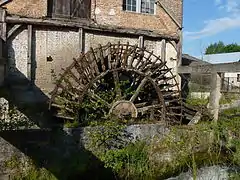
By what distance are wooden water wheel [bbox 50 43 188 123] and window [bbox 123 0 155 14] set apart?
88.9 inches

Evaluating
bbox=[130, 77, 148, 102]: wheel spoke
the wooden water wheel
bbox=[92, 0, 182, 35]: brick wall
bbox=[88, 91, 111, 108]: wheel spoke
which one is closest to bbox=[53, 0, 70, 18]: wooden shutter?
bbox=[92, 0, 182, 35]: brick wall

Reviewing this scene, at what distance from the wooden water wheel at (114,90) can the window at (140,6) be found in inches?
88.9

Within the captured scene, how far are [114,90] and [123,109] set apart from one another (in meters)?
0.67

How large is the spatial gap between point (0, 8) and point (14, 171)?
5.36 m

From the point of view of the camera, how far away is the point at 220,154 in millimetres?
8656

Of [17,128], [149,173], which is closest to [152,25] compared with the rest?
[149,173]

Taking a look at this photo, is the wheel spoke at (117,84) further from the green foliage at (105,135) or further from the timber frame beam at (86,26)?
the timber frame beam at (86,26)

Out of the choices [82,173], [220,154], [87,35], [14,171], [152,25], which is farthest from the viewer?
[152,25]

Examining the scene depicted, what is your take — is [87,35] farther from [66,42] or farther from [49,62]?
[49,62]

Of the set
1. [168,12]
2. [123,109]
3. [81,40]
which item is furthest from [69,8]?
[123,109]

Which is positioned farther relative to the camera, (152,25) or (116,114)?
(152,25)

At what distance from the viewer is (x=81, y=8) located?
11891mm

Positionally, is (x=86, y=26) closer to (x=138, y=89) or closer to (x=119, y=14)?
(x=119, y=14)

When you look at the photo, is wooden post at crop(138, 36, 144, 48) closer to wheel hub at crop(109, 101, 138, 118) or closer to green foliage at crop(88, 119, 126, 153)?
wheel hub at crop(109, 101, 138, 118)
